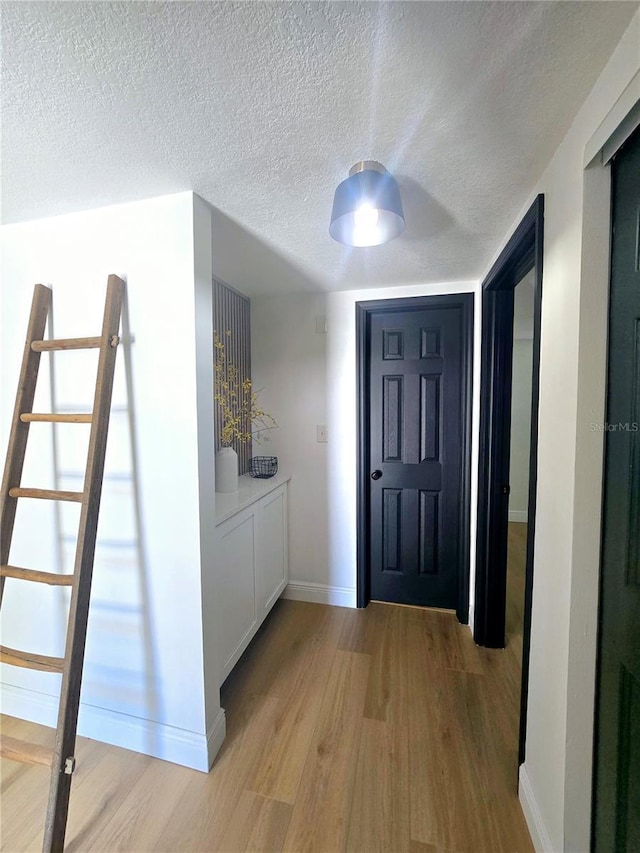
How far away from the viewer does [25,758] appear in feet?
3.73

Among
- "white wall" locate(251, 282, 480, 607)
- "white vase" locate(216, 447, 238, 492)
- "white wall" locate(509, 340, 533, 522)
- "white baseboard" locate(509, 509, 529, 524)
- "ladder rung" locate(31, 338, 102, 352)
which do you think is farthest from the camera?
"white baseboard" locate(509, 509, 529, 524)

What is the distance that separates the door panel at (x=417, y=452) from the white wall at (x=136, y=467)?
4.48ft

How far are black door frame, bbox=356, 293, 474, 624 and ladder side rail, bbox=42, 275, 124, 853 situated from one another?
151 centimetres

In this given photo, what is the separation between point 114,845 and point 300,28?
2.29 metres

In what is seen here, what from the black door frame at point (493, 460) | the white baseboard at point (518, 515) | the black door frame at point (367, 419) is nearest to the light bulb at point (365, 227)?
the black door frame at point (493, 460)

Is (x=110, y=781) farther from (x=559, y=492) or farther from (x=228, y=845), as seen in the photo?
(x=559, y=492)

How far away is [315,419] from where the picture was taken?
2.48 metres

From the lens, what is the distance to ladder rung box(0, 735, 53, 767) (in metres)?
1.12

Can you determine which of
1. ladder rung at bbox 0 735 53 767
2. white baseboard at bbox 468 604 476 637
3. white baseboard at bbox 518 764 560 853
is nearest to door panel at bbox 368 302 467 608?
white baseboard at bbox 468 604 476 637

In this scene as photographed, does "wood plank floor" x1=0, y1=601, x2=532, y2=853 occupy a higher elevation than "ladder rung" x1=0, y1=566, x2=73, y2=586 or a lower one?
lower

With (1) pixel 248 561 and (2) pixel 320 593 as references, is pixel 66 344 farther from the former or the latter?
(2) pixel 320 593

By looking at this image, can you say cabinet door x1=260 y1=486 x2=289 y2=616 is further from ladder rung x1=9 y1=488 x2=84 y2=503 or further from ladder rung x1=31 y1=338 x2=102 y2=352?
ladder rung x1=31 y1=338 x2=102 y2=352

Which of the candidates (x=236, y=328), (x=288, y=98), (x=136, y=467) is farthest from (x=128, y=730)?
(x=288, y=98)

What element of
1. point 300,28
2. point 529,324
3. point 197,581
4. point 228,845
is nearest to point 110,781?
point 228,845
